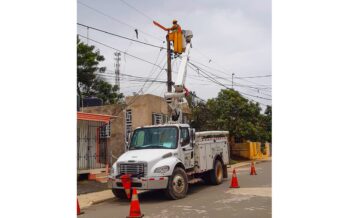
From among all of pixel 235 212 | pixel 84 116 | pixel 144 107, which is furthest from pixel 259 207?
pixel 144 107

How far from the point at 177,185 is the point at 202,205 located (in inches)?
56.4

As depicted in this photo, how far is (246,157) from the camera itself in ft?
113

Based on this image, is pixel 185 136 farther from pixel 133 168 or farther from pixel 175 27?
pixel 175 27

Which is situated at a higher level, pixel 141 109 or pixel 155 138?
pixel 141 109

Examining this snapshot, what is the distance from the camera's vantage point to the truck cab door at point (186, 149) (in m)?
11.1

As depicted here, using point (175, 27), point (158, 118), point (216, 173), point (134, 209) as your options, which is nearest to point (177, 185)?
point (134, 209)

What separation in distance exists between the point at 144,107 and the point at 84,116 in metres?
6.98

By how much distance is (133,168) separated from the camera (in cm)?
1007

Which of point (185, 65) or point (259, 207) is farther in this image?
point (185, 65)

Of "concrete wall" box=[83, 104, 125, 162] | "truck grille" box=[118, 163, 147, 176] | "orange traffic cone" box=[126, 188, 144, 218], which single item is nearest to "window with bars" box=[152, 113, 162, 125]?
"concrete wall" box=[83, 104, 125, 162]

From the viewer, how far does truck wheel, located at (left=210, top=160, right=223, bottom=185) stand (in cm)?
1323

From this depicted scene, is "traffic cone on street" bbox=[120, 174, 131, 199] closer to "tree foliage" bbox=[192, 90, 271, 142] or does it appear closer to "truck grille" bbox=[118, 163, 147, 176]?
"truck grille" bbox=[118, 163, 147, 176]

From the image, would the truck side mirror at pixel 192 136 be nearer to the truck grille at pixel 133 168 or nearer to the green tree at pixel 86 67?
the truck grille at pixel 133 168

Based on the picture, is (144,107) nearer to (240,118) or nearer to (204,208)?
(240,118)
